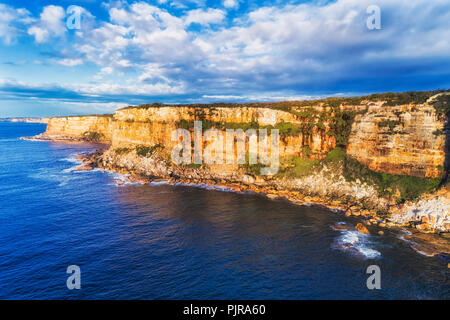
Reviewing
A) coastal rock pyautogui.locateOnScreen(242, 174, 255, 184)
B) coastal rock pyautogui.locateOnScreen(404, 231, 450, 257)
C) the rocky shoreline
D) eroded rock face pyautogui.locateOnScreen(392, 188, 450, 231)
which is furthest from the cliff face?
coastal rock pyautogui.locateOnScreen(404, 231, 450, 257)

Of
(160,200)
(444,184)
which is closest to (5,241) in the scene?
(160,200)

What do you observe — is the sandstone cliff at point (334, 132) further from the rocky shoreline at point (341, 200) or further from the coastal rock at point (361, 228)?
the coastal rock at point (361, 228)

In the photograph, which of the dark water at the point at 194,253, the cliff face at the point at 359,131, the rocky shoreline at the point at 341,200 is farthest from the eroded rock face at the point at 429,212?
the dark water at the point at 194,253

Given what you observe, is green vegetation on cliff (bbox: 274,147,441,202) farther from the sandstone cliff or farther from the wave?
the wave

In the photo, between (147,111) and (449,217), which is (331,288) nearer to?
(449,217)

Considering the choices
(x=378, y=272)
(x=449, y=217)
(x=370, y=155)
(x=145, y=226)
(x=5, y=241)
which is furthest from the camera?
(x=370, y=155)

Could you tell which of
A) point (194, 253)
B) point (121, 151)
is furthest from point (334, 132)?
point (121, 151)
